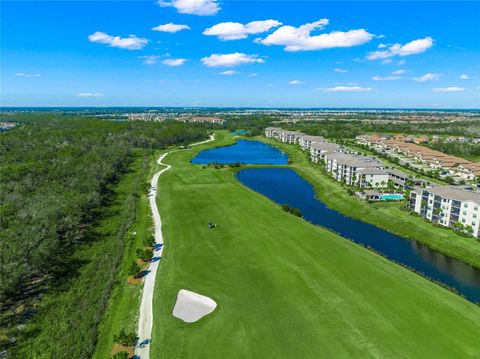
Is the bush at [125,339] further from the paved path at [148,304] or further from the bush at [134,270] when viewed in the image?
the bush at [134,270]

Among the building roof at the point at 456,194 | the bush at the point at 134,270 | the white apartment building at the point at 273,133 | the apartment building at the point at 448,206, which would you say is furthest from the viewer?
the white apartment building at the point at 273,133

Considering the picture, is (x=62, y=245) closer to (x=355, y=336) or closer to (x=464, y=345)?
(x=355, y=336)

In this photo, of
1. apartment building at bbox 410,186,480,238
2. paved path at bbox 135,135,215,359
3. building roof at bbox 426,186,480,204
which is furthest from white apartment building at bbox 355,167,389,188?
paved path at bbox 135,135,215,359

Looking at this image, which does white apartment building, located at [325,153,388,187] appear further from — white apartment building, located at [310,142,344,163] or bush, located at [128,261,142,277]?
bush, located at [128,261,142,277]

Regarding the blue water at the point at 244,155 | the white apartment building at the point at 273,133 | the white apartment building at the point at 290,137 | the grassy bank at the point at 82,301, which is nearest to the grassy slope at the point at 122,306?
the grassy bank at the point at 82,301

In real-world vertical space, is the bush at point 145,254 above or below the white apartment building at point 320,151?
below

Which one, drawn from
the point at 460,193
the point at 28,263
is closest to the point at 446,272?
the point at 460,193
